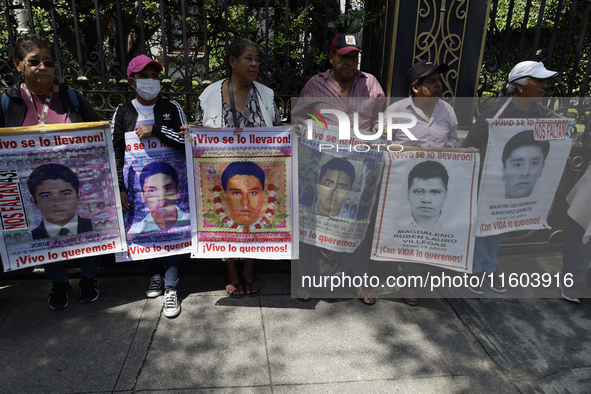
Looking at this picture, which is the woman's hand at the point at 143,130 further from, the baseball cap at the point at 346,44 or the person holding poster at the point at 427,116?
the person holding poster at the point at 427,116

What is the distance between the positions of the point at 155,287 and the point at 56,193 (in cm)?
122

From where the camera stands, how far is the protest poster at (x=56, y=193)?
314cm

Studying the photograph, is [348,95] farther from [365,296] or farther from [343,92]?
[365,296]

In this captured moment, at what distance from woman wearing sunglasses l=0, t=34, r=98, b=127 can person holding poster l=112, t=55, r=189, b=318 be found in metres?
0.35

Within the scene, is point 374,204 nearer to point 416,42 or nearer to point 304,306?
point 304,306

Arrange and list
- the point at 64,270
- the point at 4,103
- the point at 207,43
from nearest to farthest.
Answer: the point at 4,103, the point at 64,270, the point at 207,43

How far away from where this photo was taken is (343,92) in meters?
3.68

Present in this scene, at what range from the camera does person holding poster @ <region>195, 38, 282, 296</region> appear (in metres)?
3.34

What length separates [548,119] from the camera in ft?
12.5

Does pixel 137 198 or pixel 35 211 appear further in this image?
pixel 137 198

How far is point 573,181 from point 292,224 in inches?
139

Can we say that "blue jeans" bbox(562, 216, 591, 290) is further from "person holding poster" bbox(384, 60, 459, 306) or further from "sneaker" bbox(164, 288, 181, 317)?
"sneaker" bbox(164, 288, 181, 317)

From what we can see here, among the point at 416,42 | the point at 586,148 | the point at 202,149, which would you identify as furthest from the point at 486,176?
the point at 202,149

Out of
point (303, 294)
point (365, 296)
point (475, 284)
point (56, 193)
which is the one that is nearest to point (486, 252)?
point (475, 284)
